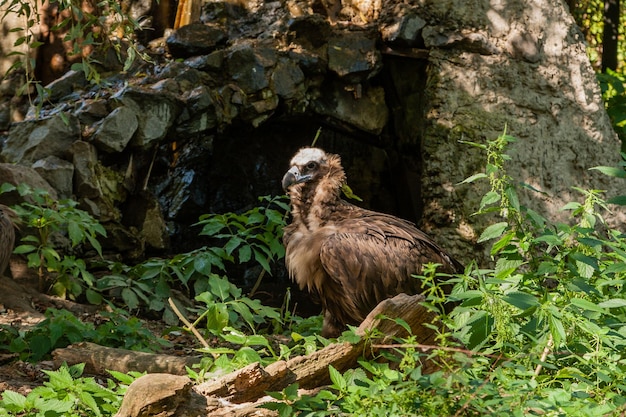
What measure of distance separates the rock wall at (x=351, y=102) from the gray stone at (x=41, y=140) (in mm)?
13

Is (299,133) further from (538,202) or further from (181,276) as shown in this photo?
(181,276)

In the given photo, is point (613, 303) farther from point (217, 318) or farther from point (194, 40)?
point (194, 40)

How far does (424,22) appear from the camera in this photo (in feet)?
26.5

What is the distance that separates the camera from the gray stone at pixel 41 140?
291 inches

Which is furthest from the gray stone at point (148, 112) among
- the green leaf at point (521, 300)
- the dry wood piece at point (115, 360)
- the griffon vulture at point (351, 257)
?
the green leaf at point (521, 300)

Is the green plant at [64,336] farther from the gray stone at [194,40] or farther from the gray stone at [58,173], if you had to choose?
the gray stone at [194,40]

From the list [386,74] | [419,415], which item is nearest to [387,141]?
[386,74]

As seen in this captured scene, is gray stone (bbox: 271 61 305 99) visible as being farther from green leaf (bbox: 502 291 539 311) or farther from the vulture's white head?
green leaf (bbox: 502 291 539 311)

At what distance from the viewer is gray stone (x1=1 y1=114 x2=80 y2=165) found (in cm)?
738

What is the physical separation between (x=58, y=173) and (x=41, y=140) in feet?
1.22

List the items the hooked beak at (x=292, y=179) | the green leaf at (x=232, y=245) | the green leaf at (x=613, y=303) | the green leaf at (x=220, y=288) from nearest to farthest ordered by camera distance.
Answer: the green leaf at (x=613, y=303) < the green leaf at (x=220, y=288) < the hooked beak at (x=292, y=179) < the green leaf at (x=232, y=245)

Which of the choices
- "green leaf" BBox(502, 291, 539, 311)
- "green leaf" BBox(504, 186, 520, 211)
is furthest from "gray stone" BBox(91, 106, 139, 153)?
"green leaf" BBox(502, 291, 539, 311)

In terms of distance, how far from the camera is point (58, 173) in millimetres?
7227

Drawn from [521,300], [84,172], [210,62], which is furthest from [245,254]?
[521,300]
